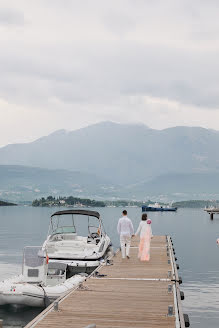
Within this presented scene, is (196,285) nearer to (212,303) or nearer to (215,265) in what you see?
(212,303)

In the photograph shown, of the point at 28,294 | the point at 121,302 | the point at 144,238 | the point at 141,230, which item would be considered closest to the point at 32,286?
the point at 28,294

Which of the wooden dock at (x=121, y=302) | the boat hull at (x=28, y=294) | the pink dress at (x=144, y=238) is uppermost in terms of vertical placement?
the pink dress at (x=144, y=238)

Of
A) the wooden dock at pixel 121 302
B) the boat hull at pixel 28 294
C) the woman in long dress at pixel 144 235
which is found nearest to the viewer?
the wooden dock at pixel 121 302

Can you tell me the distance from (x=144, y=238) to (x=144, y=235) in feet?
0.60

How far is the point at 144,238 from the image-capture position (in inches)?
1175

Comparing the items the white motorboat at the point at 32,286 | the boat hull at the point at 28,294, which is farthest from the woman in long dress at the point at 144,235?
the boat hull at the point at 28,294

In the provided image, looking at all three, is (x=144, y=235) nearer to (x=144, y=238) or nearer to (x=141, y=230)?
(x=144, y=238)

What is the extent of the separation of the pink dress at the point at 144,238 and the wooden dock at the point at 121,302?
263cm

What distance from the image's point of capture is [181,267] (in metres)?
42.7

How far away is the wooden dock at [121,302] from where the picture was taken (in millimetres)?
15742

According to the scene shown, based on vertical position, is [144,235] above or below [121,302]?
above

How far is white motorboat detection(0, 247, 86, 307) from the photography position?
22.4 metres

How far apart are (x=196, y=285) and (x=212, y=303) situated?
19.7 ft

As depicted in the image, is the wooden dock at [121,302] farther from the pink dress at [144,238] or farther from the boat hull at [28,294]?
the pink dress at [144,238]
